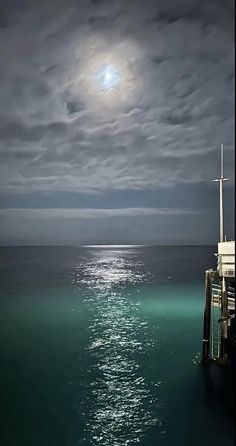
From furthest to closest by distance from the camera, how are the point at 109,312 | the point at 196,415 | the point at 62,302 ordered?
the point at 62,302 < the point at 109,312 < the point at 196,415

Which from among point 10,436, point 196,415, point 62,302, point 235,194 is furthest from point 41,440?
point 62,302

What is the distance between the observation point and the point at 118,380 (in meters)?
21.2

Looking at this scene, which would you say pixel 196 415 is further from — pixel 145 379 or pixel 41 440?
pixel 41 440

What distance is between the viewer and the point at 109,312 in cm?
4666

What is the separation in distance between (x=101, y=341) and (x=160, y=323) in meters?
9.37

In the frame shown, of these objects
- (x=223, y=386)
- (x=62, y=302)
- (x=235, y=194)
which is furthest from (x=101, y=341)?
(x=235, y=194)

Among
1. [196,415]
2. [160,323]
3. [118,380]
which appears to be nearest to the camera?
[196,415]

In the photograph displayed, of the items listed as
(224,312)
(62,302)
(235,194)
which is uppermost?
(235,194)

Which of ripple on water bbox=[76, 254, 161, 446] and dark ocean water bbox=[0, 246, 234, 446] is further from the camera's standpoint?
ripple on water bbox=[76, 254, 161, 446]

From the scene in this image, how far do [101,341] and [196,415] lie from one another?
15245mm

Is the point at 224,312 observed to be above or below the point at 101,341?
above

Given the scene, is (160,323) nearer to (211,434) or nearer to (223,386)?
(223,386)

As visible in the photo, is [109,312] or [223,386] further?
[109,312]

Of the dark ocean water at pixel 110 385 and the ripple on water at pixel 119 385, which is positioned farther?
the ripple on water at pixel 119 385
